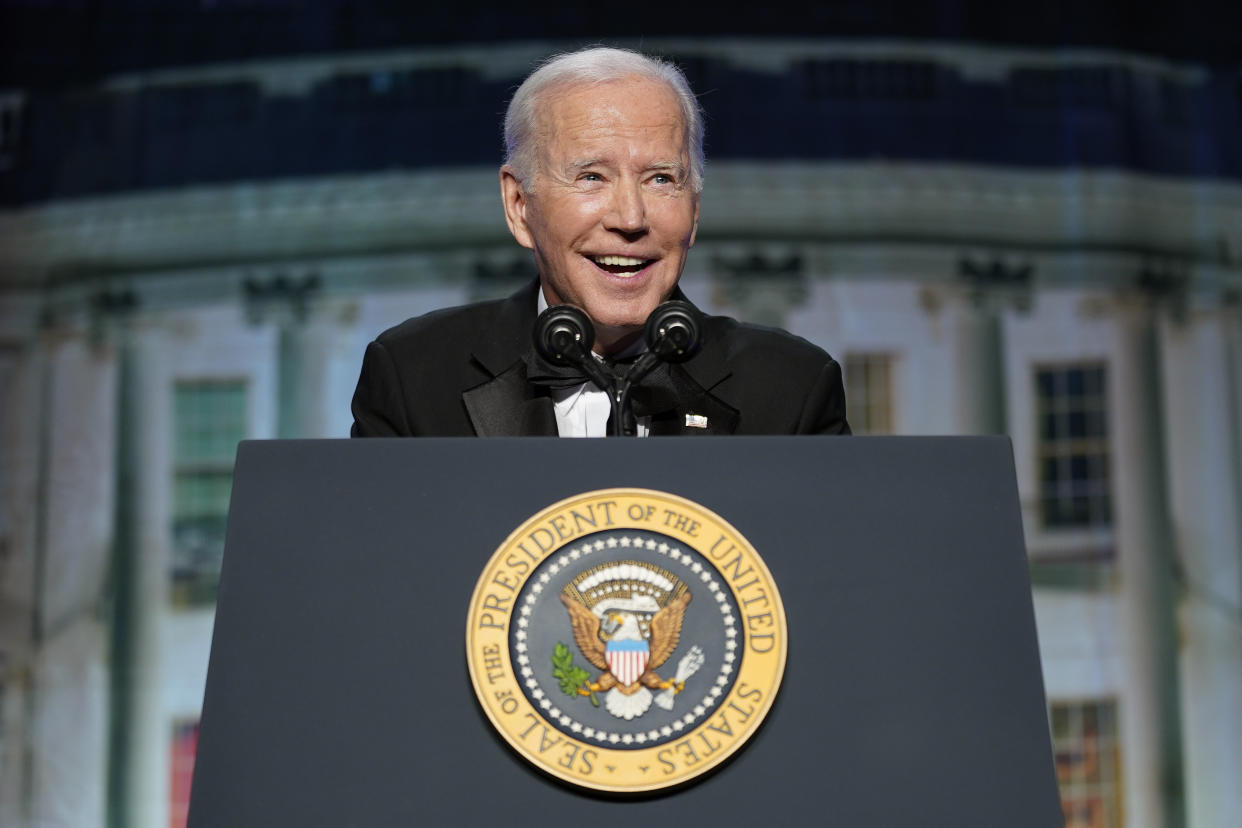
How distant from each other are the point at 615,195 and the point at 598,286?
9cm

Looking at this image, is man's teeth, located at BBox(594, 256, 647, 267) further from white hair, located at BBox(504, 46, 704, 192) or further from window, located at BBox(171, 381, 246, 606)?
window, located at BBox(171, 381, 246, 606)

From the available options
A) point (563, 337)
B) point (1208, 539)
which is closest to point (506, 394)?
point (563, 337)

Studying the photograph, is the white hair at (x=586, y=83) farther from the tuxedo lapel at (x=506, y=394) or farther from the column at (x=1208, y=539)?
the column at (x=1208, y=539)

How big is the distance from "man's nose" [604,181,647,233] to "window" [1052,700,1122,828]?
12.7 ft

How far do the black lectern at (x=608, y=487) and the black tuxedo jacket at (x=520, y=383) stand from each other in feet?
1.01

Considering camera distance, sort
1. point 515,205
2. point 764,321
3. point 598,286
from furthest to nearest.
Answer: point 764,321 < point 515,205 < point 598,286

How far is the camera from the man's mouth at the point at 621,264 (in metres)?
1.48

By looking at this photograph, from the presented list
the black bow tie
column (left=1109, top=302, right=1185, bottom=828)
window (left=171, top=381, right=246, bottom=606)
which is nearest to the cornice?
column (left=1109, top=302, right=1185, bottom=828)

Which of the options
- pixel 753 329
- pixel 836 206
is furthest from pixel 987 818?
pixel 836 206

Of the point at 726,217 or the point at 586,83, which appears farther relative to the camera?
the point at 726,217

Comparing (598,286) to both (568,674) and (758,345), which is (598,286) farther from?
(568,674)

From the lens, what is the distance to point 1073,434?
17.9ft

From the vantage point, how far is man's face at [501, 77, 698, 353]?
1454mm

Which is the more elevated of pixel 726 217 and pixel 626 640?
pixel 726 217
